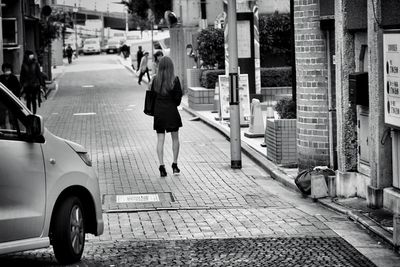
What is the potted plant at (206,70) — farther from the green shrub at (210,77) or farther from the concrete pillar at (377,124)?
the concrete pillar at (377,124)

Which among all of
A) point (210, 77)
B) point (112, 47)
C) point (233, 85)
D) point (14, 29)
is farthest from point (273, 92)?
point (112, 47)

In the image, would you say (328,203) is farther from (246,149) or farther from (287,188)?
(246,149)

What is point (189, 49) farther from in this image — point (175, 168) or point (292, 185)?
point (292, 185)

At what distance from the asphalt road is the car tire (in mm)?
204

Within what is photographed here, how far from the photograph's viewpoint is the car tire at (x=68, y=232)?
349 inches

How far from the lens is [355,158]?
13125 millimetres

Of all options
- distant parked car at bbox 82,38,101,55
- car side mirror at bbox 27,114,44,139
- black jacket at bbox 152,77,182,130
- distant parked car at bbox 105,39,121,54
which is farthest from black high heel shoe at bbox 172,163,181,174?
distant parked car at bbox 82,38,101,55

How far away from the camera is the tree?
156ft

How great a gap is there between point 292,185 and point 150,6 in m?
35.6

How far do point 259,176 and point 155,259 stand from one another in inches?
262

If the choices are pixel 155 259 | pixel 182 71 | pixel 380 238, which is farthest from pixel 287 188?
pixel 182 71

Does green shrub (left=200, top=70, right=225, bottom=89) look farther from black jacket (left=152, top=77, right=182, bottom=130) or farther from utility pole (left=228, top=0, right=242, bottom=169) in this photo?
black jacket (left=152, top=77, right=182, bottom=130)

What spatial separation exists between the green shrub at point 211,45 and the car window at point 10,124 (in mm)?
22965

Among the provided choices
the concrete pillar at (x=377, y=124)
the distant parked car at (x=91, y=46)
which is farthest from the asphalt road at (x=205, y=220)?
the distant parked car at (x=91, y=46)
